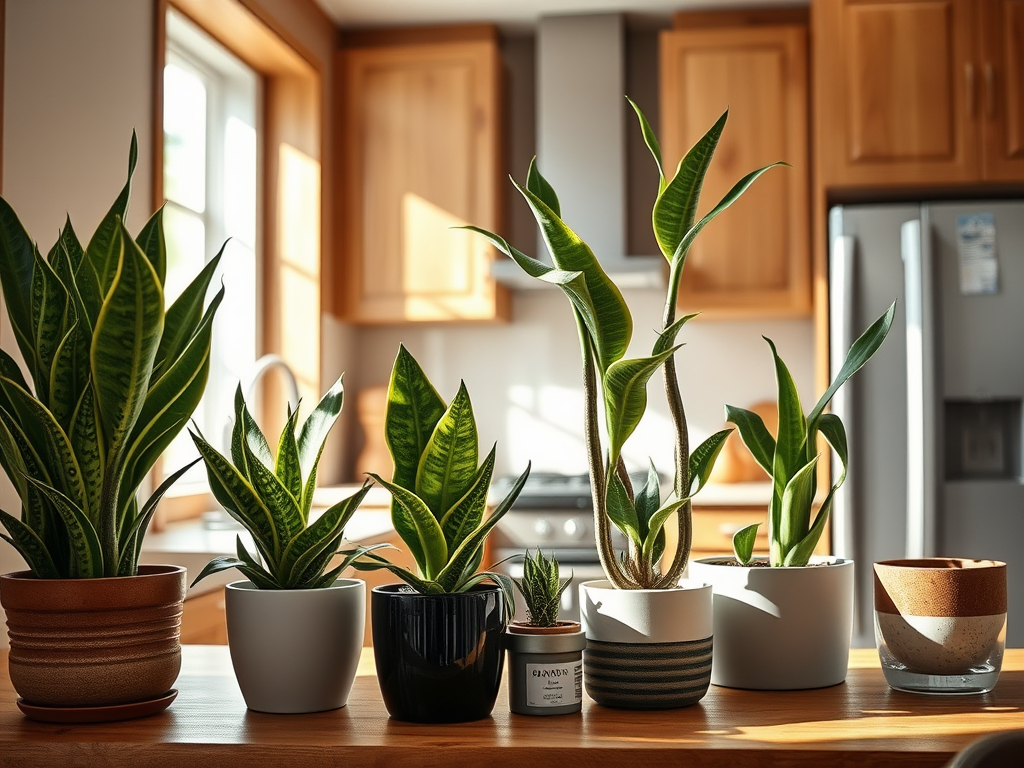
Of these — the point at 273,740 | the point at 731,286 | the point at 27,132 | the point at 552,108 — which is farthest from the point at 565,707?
the point at 552,108

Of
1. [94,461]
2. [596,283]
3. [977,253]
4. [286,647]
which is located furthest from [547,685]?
[977,253]

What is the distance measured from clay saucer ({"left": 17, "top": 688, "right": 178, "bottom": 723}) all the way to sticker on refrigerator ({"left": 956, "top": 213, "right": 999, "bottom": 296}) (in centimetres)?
269

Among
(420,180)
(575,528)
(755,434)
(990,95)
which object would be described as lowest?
(575,528)

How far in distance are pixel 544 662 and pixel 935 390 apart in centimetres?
235

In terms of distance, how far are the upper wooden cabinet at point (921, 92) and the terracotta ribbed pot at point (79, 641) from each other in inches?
110

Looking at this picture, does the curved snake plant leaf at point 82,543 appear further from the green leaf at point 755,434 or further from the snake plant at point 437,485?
the green leaf at point 755,434

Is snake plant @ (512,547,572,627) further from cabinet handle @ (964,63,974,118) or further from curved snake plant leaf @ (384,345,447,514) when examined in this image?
cabinet handle @ (964,63,974,118)

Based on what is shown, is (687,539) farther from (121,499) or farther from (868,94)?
(868,94)

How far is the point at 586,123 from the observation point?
3.77 metres

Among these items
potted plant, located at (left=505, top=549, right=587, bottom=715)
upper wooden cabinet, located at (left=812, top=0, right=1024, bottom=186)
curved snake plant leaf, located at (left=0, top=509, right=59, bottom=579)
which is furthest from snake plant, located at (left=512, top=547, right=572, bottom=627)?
upper wooden cabinet, located at (left=812, top=0, right=1024, bottom=186)

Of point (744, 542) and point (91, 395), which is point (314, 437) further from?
point (744, 542)

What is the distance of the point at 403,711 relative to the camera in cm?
103

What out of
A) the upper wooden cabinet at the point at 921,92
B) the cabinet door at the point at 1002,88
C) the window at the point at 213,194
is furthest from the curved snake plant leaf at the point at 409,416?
the cabinet door at the point at 1002,88

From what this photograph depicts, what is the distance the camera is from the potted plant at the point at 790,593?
1.14 metres
